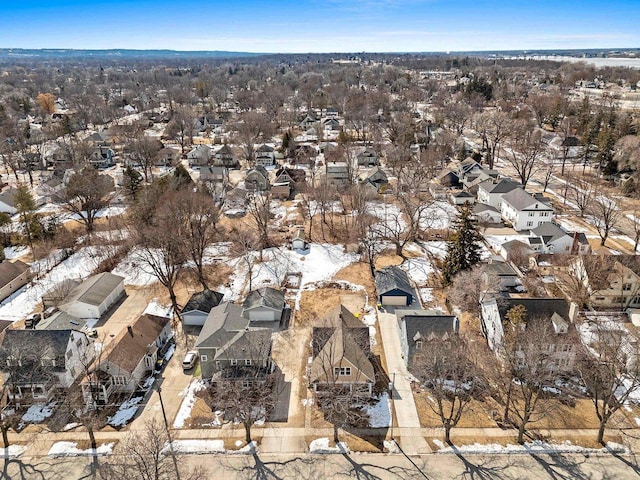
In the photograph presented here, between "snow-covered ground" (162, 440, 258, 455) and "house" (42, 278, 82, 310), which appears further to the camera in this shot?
"house" (42, 278, 82, 310)

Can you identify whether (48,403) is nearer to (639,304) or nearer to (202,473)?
(202,473)

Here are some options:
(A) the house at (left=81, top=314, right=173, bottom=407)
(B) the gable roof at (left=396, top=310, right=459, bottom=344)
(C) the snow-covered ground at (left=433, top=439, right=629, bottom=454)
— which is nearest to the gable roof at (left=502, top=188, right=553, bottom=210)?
(B) the gable roof at (left=396, top=310, right=459, bottom=344)

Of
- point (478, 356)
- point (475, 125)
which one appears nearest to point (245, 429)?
point (478, 356)

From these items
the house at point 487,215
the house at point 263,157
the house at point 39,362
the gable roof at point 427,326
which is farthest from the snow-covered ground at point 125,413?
the house at point 263,157

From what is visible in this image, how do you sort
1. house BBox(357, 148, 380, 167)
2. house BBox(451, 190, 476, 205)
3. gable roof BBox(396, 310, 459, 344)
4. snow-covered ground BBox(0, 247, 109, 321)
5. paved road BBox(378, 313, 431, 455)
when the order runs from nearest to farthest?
paved road BBox(378, 313, 431, 455) < gable roof BBox(396, 310, 459, 344) < snow-covered ground BBox(0, 247, 109, 321) < house BBox(451, 190, 476, 205) < house BBox(357, 148, 380, 167)

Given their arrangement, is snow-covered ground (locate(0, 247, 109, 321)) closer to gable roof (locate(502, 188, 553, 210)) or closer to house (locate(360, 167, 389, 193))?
house (locate(360, 167, 389, 193))

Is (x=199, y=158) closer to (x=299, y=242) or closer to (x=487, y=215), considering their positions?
(x=299, y=242)
